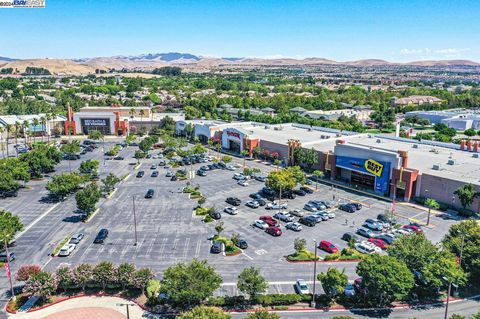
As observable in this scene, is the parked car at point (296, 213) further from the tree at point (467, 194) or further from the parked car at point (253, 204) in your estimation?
the tree at point (467, 194)

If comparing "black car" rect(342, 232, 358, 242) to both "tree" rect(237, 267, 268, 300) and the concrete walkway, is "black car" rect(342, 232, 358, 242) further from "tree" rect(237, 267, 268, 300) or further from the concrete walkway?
the concrete walkway

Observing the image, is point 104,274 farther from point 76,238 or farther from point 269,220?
point 269,220

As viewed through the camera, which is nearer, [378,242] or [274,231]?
[378,242]

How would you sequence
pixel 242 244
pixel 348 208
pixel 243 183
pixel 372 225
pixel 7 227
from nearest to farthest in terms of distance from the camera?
pixel 7 227
pixel 242 244
pixel 372 225
pixel 348 208
pixel 243 183

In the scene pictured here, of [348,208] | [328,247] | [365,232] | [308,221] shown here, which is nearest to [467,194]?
[348,208]

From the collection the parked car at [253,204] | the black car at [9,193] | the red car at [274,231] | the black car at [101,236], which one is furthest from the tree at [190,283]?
the black car at [9,193]

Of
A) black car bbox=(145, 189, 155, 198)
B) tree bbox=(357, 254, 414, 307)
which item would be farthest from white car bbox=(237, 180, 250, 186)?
tree bbox=(357, 254, 414, 307)

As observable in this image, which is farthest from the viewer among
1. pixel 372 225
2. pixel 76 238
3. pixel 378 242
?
pixel 372 225

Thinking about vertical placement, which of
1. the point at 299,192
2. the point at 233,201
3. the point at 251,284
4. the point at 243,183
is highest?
the point at 251,284
